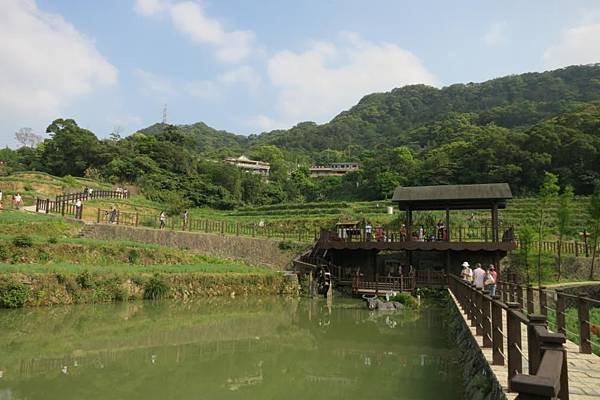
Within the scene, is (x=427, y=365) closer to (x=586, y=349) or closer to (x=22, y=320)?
(x=586, y=349)

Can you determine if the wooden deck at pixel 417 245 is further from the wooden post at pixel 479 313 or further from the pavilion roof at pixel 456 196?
the wooden post at pixel 479 313

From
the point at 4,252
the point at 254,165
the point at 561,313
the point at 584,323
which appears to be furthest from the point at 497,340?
the point at 254,165

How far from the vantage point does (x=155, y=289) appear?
60.3ft

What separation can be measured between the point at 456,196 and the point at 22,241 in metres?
19.3

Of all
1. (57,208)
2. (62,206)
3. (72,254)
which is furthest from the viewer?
(57,208)

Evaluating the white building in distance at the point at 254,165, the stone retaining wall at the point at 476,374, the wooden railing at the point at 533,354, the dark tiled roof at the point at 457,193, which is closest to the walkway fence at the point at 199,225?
the dark tiled roof at the point at 457,193

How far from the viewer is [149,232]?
85.6 ft

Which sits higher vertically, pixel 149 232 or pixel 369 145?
pixel 369 145

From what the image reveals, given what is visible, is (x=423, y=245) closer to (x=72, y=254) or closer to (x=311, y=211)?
(x=72, y=254)

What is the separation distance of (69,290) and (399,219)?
24.7m

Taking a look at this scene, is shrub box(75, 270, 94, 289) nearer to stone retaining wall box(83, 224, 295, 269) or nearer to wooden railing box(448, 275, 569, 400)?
stone retaining wall box(83, 224, 295, 269)

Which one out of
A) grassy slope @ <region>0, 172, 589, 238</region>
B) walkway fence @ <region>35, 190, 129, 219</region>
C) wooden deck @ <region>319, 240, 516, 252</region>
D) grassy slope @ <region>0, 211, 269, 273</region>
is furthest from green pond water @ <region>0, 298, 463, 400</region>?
grassy slope @ <region>0, 172, 589, 238</region>

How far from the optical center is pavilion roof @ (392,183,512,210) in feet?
67.6

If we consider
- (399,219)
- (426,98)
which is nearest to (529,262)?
(399,219)
